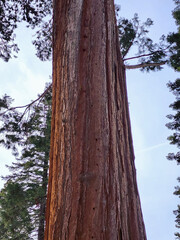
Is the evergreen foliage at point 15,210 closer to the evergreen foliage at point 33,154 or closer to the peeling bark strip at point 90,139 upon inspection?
the evergreen foliage at point 33,154

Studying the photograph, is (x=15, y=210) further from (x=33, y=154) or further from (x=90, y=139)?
(x=90, y=139)

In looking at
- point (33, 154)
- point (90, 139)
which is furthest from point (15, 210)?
point (90, 139)

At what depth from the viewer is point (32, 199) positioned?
10.8 metres

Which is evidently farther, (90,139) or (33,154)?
(33,154)

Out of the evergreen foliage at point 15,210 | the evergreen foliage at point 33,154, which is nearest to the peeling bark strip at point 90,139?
the evergreen foliage at point 33,154

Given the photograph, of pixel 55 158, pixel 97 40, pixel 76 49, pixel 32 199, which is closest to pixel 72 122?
pixel 55 158

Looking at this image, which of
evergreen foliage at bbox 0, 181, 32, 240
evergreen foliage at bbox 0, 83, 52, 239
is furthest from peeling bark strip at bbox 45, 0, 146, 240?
evergreen foliage at bbox 0, 181, 32, 240

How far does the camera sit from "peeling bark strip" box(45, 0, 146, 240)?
1.28 meters

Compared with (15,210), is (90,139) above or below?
below

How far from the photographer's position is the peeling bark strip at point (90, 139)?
1280mm

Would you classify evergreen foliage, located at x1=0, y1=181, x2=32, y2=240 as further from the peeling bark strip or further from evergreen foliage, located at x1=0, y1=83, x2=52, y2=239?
the peeling bark strip

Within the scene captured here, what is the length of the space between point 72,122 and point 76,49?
71 cm

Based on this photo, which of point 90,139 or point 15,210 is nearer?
point 90,139

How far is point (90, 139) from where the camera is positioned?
1.45 m
